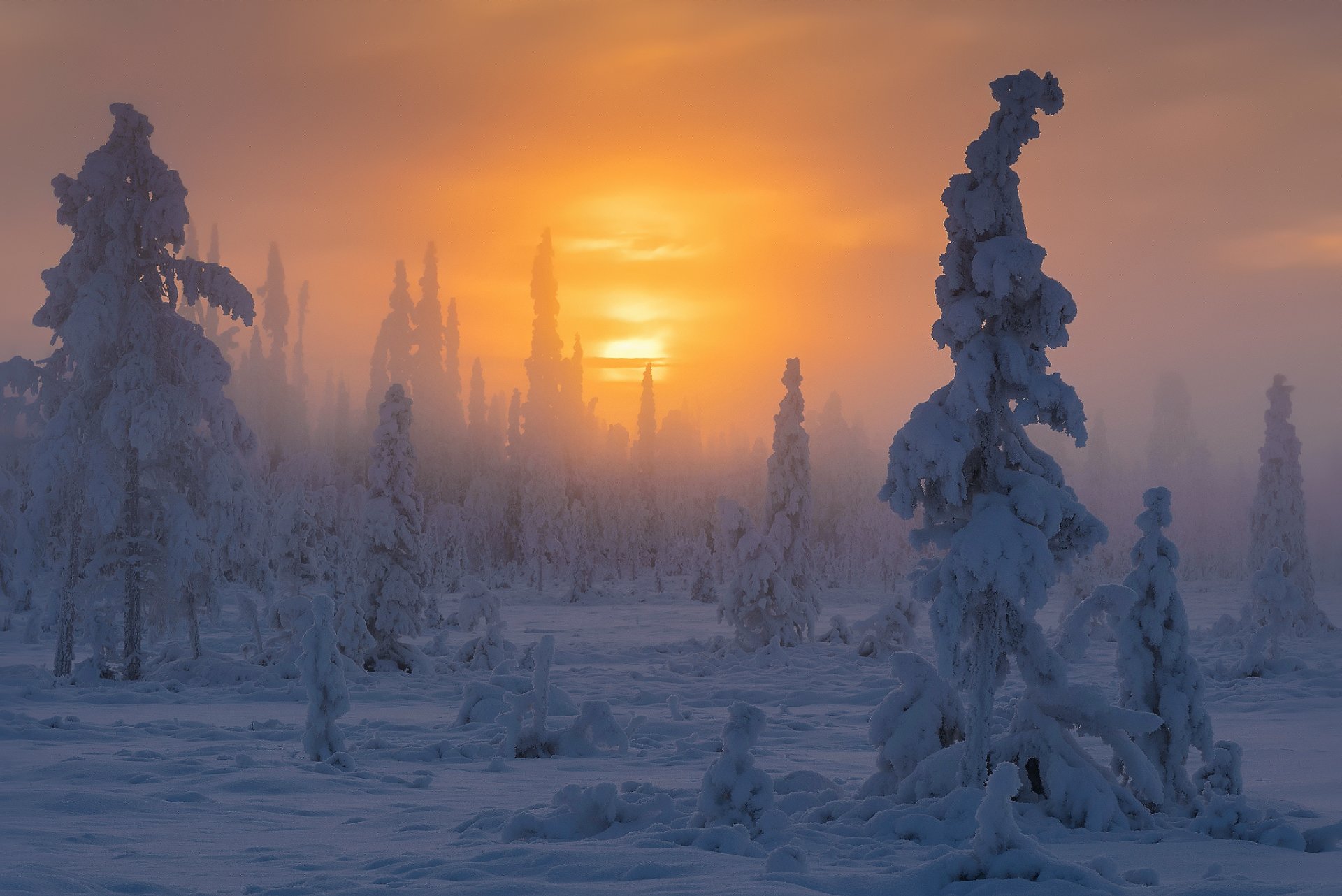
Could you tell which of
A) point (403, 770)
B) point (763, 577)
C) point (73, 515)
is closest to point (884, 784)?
point (403, 770)

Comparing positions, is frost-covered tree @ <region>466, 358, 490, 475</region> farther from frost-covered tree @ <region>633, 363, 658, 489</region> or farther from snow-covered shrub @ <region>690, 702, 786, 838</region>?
snow-covered shrub @ <region>690, 702, 786, 838</region>

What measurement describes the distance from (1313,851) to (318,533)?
115ft

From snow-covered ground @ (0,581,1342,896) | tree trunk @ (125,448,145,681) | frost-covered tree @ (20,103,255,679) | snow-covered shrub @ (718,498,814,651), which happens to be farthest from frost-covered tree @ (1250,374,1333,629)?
tree trunk @ (125,448,145,681)

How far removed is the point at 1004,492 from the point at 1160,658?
8.54ft

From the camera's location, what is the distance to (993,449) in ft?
35.4

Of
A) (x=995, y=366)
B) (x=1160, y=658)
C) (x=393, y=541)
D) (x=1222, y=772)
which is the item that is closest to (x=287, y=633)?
(x=393, y=541)

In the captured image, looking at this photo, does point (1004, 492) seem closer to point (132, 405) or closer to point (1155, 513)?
point (1155, 513)

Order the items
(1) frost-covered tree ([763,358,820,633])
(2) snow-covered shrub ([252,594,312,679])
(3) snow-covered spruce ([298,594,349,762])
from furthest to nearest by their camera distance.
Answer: (1) frost-covered tree ([763,358,820,633]), (2) snow-covered shrub ([252,594,312,679]), (3) snow-covered spruce ([298,594,349,762])

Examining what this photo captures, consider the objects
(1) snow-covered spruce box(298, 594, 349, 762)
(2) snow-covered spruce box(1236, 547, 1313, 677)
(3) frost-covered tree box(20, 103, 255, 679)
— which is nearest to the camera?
(1) snow-covered spruce box(298, 594, 349, 762)

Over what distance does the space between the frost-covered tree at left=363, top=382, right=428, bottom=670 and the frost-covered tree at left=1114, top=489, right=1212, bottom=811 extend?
729 inches

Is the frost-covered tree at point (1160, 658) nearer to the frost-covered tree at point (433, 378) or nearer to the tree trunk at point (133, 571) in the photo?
the tree trunk at point (133, 571)

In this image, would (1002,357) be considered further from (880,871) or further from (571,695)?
(571,695)

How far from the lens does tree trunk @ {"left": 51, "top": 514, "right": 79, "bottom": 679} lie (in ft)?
68.8

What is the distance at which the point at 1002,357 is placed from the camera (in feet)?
34.4
